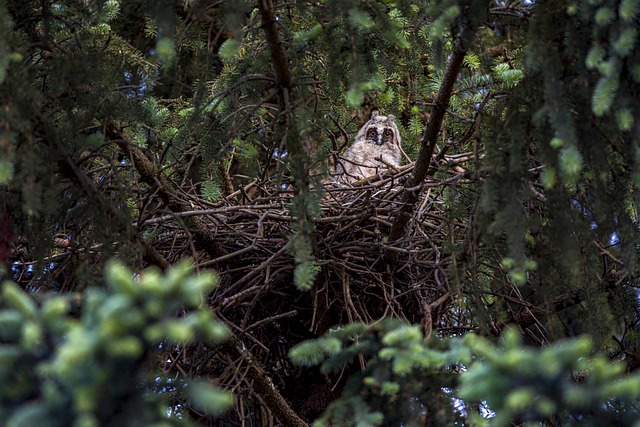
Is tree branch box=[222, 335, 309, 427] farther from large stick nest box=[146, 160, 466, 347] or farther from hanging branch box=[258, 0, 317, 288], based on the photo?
hanging branch box=[258, 0, 317, 288]

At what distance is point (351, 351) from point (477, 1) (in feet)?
3.92

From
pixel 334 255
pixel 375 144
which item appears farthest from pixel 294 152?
pixel 375 144

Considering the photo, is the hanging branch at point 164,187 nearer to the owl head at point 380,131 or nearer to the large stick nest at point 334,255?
the large stick nest at point 334,255

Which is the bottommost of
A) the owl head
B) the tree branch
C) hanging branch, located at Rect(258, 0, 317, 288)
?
the tree branch

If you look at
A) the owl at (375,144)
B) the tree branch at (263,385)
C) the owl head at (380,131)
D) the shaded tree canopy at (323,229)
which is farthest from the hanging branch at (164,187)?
the owl head at (380,131)

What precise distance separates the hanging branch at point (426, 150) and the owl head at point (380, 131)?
5.71ft

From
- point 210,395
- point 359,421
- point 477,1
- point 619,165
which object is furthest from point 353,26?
point 210,395

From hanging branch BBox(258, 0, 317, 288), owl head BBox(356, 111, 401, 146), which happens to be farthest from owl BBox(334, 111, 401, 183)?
hanging branch BBox(258, 0, 317, 288)

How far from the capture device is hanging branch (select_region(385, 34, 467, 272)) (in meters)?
3.08

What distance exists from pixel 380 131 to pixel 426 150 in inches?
90.1

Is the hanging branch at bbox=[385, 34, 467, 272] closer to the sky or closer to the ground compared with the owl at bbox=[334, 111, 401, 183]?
closer to the sky

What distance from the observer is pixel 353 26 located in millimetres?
2758

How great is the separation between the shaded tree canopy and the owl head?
1.15 m

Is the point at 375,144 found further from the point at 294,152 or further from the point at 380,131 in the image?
the point at 294,152
